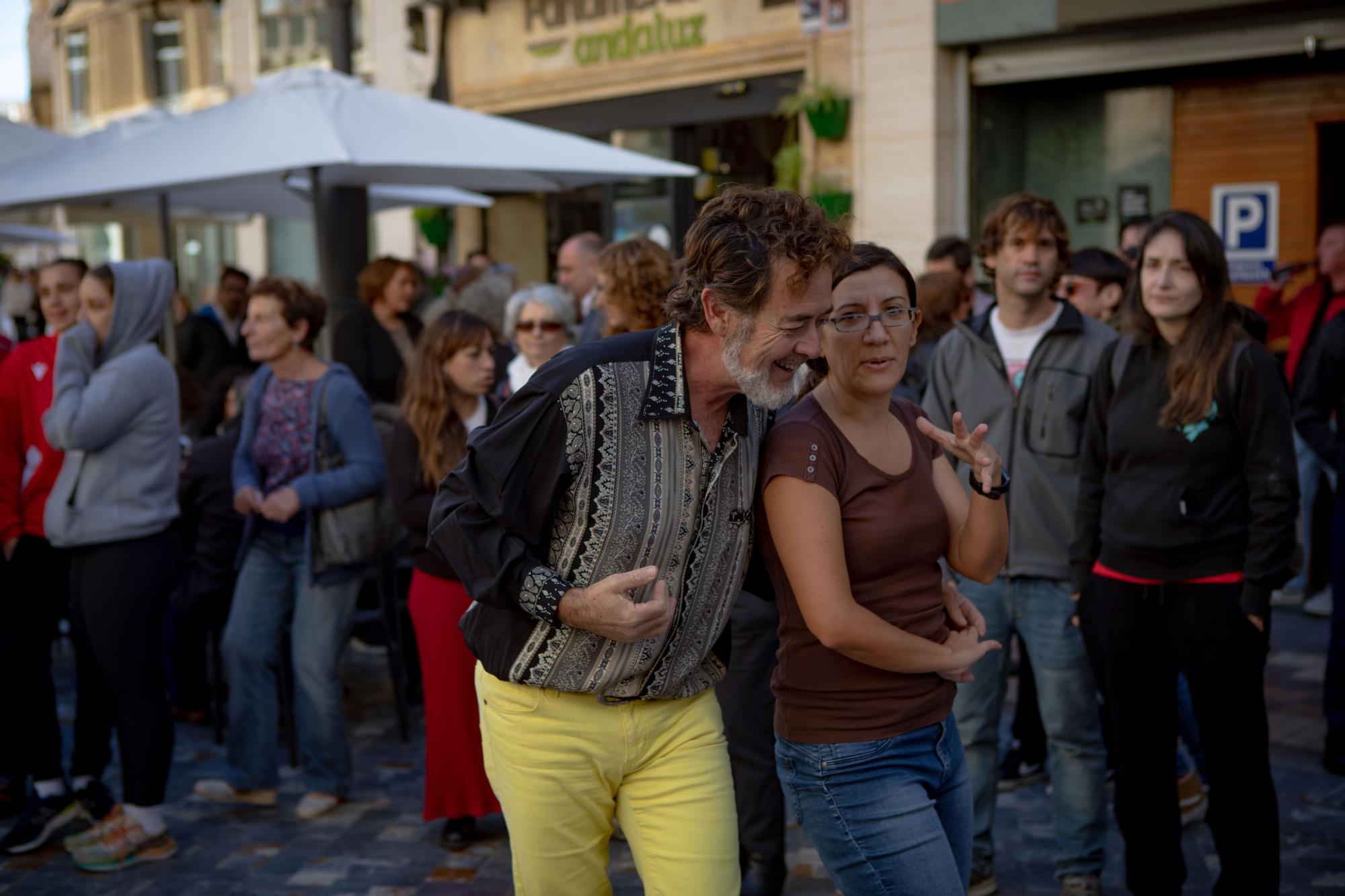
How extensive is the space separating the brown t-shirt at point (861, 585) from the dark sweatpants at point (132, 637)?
2.95 m

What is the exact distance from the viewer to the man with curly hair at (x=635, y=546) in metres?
2.62

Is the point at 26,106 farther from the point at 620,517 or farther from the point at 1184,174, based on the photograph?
the point at 620,517

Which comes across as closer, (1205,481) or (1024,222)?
(1205,481)

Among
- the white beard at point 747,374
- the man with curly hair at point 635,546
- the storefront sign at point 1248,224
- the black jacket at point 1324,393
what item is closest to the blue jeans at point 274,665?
the man with curly hair at point 635,546

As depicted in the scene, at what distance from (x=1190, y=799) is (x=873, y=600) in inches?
116

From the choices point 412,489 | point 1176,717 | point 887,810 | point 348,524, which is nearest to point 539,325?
point 412,489

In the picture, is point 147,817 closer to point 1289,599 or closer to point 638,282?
point 638,282

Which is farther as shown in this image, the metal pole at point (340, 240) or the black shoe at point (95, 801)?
the metal pole at point (340, 240)

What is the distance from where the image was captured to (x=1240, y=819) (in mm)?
3914

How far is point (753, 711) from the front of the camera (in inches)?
167

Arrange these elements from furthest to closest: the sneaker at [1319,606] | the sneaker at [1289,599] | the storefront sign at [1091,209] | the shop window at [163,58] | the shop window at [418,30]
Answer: the shop window at [163,58] < the shop window at [418,30] < the storefront sign at [1091,209] < the sneaker at [1289,599] < the sneaker at [1319,606]

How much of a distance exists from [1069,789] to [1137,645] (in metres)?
0.63

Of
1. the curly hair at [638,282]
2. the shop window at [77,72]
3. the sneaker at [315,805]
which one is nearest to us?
the curly hair at [638,282]

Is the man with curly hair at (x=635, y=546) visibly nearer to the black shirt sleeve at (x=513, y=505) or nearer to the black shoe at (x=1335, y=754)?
the black shirt sleeve at (x=513, y=505)
